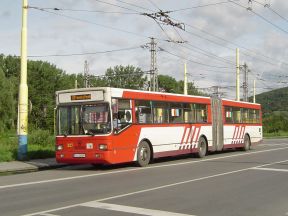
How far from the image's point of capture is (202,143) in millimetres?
22938

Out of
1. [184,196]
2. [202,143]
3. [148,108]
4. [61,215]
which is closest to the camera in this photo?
[61,215]

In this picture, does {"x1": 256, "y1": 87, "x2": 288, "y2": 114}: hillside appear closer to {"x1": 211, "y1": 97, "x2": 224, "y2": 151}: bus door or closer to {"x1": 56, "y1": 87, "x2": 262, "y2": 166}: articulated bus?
{"x1": 211, "y1": 97, "x2": 224, "y2": 151}: bus door

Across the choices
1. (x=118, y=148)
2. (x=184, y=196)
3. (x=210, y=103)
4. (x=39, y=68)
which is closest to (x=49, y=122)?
(x=39, y=68)

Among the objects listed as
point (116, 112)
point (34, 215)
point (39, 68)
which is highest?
point (39, 68)

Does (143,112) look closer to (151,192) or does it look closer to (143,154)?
(143,154)

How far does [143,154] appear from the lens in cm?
1847

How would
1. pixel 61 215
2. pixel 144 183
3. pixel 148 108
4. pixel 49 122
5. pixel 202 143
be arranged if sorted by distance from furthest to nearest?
1. pixel 49 122
2. pixel 202 143
3. pixel 148 108
4. pixel 144 183
5. pixel 61 215

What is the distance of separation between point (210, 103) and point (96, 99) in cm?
848

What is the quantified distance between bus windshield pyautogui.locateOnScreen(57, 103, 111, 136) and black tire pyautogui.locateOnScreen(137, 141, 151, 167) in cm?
202

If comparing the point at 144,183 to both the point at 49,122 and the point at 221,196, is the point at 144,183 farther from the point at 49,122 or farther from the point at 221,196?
the point at 49,122

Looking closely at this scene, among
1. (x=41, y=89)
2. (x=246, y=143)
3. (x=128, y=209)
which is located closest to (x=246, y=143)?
(x=246, y=143)

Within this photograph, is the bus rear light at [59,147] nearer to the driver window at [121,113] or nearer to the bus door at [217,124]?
the driver window at [121,113]

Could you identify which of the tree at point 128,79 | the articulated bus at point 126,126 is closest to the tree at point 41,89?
the tree at point 128,79

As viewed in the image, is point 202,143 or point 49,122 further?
point 49,122
